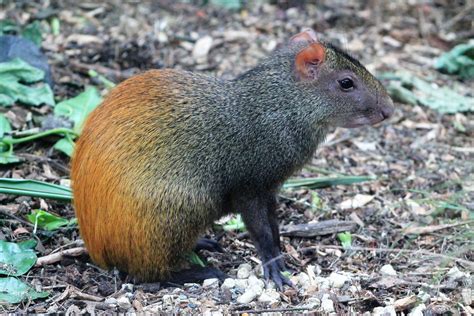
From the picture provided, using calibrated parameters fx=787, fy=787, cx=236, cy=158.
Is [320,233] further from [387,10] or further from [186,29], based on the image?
[387,10]

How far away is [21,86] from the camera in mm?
8367

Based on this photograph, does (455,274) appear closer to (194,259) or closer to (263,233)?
(263,233)

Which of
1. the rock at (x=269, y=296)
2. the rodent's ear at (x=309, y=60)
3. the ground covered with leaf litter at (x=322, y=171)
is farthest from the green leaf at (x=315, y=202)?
the rock at (x=269, y=296)

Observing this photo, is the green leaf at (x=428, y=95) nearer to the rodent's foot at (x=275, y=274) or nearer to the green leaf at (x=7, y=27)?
the rodent's foot at (x=275, y=274)

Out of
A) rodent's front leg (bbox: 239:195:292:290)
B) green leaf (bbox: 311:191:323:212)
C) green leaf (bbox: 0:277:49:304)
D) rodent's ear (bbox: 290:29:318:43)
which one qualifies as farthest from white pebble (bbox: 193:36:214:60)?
green leaf (bbox: 0:277:49:304)

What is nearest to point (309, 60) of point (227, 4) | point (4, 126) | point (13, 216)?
point (13, 216)

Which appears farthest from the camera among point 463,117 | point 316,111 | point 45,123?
point 463,117

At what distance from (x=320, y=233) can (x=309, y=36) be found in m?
1.84

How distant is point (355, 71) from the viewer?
22.9 ft

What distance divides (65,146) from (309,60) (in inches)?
103

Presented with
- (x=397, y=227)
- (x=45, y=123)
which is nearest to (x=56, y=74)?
(x=45, y=123)

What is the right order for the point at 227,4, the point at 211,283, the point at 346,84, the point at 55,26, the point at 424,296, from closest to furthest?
the point at 424,296
the point at 211,283
the point at 346,84
the point at 55,26
the point at 227,4

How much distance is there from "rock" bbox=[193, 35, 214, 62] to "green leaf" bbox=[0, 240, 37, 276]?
4.83 metres

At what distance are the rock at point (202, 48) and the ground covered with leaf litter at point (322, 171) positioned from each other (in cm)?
3
